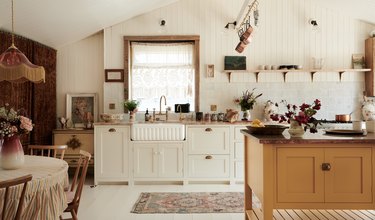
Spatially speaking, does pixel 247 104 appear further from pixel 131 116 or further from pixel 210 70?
pixel 131 116

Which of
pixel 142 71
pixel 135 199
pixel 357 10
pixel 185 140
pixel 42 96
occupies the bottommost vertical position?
pixel 135 199

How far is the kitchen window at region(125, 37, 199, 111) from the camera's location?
6.19m

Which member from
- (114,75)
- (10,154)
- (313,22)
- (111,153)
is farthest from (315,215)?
(114,75)

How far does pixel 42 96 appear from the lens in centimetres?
569

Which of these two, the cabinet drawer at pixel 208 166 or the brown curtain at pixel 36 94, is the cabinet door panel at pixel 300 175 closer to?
the cabinet drawer at pixel 208 166

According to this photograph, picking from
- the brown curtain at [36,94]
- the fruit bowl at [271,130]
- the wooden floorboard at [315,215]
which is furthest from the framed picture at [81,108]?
the fruit bowl at [271,130]

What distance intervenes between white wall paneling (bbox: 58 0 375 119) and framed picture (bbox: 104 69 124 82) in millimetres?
98

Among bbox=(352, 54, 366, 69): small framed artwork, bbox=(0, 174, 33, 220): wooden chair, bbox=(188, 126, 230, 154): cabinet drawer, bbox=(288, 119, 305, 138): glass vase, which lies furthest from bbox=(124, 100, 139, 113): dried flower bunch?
bbox=(352, 54, 366, 69): small framed artwork

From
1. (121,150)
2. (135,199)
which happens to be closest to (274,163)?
(135,199)

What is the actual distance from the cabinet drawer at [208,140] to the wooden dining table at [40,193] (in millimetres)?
2890

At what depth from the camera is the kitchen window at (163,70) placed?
244 inches

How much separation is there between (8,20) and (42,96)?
1.59 metres

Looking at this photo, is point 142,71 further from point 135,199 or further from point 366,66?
point 366,66

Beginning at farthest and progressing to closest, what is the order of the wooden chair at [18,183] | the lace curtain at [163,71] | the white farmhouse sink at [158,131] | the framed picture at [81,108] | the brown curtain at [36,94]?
the framed picture at [81,108], the lace curtain at [163,71], the white farmhouse sink at [158,131], the brown curtain at [36,94], the wooden chair at [18,183]
